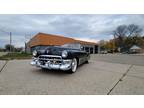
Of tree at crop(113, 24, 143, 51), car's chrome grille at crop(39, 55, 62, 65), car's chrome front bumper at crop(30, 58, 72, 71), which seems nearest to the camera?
car's chrome front bumper at crop(30, 58, 72, 71)

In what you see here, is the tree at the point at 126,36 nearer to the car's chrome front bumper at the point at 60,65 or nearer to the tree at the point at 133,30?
the tree at the point at 133,30

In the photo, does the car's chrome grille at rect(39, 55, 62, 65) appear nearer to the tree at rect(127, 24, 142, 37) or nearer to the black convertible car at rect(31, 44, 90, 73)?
the black convertible car at rect(31, 44, 90, 73)

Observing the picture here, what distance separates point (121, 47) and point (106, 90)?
61817 millimetres

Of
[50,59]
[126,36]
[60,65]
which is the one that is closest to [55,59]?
[50,59]

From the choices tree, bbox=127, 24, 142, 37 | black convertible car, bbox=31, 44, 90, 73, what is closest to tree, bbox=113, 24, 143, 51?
tree, bbox=127, 24, 142, 37

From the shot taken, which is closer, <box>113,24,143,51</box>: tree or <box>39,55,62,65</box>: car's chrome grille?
<box>39,55,62,65</box>: car's chrome grille

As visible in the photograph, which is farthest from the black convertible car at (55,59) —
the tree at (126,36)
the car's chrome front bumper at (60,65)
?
the tree at (126,36)

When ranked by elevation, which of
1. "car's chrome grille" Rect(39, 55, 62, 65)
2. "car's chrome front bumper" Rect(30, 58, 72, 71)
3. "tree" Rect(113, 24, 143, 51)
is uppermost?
"tree" Rect(113, 24, 143, 51)

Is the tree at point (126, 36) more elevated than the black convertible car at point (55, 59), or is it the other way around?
the tree at point (126, 36)

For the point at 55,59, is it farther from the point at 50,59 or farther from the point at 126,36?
the point at 126,36

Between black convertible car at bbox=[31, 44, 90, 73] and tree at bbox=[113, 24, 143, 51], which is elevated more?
tree at bbox=[113, 24, 143, 51]

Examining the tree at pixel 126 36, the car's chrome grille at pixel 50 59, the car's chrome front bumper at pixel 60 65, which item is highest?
the tree at pixel 126 36
